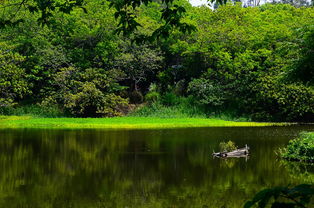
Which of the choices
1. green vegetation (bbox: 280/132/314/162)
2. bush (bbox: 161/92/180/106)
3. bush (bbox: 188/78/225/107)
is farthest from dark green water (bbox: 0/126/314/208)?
bush (bbox: 161/92/180/106)

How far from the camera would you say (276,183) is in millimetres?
13406

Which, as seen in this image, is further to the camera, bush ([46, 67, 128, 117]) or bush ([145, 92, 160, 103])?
bush ([145, 92, 160, 103])

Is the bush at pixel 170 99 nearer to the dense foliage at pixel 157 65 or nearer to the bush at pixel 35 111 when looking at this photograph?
the dense foliage at pixel 157 65

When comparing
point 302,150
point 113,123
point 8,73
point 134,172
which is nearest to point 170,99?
point 113,123

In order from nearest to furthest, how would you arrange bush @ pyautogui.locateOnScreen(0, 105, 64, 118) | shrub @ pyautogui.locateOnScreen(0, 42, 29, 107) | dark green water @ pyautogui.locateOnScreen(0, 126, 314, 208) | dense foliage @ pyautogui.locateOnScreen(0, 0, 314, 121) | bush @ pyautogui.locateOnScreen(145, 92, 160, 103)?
1. dark green water @ pyautogui.locateOnScreen(0, 126, 314, 208)
2. shrub @ pyautogui.locateOnScreen(0, 42, 29, 107)
3. dense foliage @ pyautogui.locateOnScreen(0, 0, 314, 121)
4. bush @ pyautogui.locateOnScreen(0, 105, 64, 118)
5. bush @ pyautogui.locateOnScreen(145, 92, 160, 103)

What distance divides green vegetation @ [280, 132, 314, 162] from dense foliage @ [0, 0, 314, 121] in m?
21.9

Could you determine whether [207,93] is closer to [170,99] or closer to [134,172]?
[170,99]

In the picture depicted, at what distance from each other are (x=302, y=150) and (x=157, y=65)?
29969 millimetres

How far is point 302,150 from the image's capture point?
59.1 ft

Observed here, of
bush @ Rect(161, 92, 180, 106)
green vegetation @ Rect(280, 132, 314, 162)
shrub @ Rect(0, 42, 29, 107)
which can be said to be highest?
shrub @ Rect(0, 42, 29, 107)

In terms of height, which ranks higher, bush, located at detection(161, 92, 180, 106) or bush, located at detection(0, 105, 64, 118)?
bush, located at detection(161, 92, 180, 106)

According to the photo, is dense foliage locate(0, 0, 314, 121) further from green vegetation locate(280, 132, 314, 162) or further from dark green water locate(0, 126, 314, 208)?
green vegetation locate(280, 132, 314, 162)

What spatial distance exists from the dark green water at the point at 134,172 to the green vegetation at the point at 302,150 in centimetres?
75

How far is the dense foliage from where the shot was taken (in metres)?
41.8
